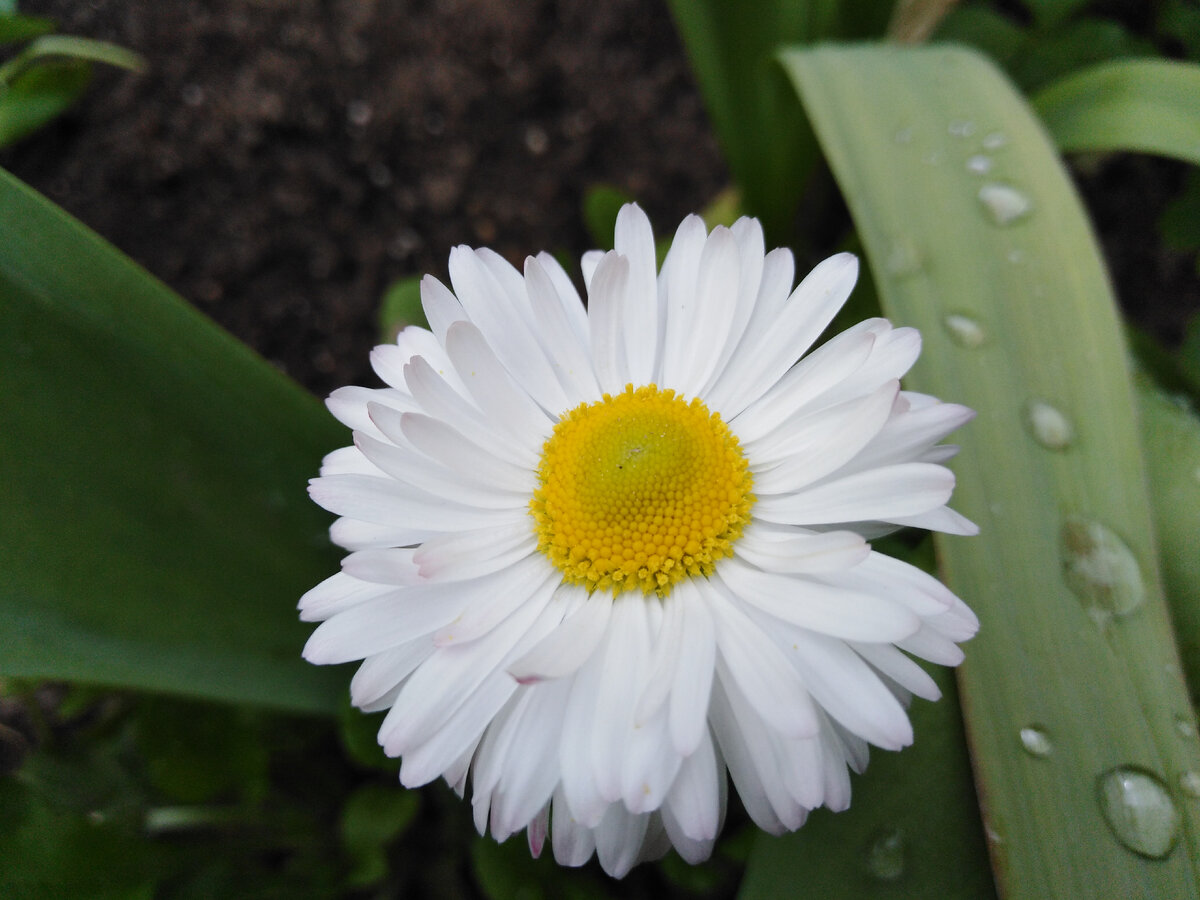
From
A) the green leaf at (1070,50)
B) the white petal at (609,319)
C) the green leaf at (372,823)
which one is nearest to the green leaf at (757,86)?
the green leaf at (1070,50)

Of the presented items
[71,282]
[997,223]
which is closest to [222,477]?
[71,282]

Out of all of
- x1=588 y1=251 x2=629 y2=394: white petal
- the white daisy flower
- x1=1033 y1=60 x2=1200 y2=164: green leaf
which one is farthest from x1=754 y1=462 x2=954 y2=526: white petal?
x1=1033 y1=60 x2=1200 y2=164: green leaf

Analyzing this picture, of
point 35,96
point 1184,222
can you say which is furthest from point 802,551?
point 35,96

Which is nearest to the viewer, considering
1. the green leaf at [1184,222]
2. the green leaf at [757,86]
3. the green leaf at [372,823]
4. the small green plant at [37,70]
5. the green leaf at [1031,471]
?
the green leaf at [1031,471]

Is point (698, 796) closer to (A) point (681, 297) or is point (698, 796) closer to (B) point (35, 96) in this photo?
(A) point (681, 297)

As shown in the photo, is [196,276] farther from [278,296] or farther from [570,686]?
[570,686]

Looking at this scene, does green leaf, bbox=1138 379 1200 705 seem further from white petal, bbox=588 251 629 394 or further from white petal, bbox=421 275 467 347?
white petal, bbox=421 275 467 347

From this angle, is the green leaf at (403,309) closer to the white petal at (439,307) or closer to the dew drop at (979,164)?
the white petal at (439,307)
